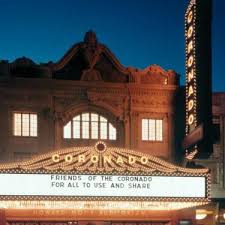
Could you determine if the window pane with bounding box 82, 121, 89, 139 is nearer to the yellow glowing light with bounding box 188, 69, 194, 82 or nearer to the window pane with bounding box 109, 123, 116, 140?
the window pane with bounding box 109, 123, 116, 140

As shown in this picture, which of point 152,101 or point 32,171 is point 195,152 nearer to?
point 152,101

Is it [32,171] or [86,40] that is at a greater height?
[86,40]

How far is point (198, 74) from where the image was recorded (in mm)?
27656

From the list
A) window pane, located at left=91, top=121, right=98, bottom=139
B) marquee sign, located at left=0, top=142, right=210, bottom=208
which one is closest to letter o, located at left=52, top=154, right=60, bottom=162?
marquee sign, located at left=0, top=142, right=210, bottom=208

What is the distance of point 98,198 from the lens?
25.6 meters

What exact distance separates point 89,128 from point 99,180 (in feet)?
17.1

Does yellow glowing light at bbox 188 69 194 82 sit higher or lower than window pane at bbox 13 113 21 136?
higher

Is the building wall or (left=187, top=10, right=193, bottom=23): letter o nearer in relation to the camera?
(left=187, top=10, right=193, bottom=23): letter o

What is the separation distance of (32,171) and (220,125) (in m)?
10.1

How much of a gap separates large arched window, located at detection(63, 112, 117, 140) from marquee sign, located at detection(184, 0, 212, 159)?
3.97m

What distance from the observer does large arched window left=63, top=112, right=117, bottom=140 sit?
30.4 metres

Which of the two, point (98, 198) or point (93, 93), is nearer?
point (98, 198)

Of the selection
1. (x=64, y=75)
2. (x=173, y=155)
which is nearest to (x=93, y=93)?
(x=64, y=75)

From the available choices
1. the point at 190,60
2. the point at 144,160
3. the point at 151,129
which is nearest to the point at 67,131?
the point at 151,129
